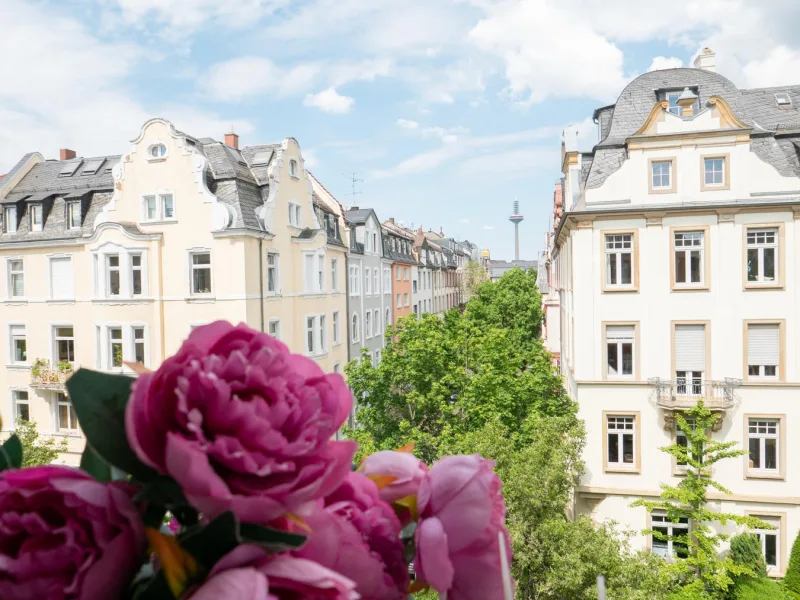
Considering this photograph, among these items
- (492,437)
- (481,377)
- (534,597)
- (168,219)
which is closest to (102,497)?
(534,597)

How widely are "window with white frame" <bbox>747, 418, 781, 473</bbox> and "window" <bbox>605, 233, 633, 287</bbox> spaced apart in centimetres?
385

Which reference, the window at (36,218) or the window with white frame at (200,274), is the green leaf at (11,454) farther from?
the window at (36,218)

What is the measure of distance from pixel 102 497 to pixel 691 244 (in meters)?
13.1

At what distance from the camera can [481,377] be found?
474 inches

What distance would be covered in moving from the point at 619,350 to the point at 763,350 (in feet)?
9.19

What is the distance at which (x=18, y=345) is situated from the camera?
16.1 m

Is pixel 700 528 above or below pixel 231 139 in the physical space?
below

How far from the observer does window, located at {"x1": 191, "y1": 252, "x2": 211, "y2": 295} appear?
14094 millimetres


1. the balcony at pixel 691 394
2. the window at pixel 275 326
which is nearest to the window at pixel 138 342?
the window at pixel 275 326

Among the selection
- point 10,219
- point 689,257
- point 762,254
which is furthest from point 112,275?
point 762,254

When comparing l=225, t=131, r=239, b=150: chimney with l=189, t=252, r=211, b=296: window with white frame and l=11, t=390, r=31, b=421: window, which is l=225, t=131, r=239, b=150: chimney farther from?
l=11, t=390, r=31, b=421: window

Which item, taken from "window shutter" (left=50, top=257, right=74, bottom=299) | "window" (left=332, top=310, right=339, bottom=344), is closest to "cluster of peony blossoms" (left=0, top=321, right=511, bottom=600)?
"window shutter" (left=50, top=257, right=74, bottom=299)

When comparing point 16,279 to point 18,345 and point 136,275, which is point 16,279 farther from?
point 136,275

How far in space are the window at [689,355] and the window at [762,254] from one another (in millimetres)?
1495
